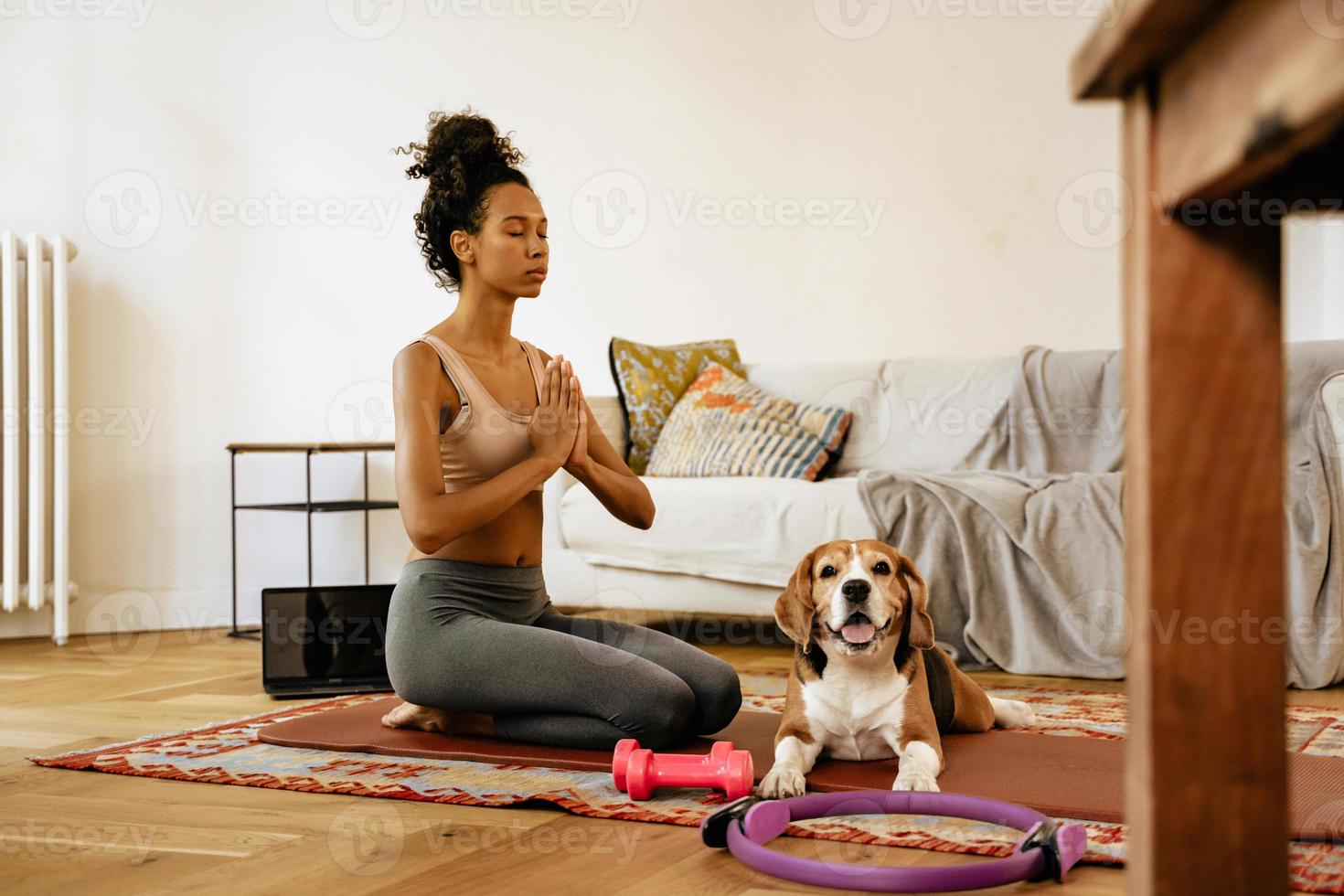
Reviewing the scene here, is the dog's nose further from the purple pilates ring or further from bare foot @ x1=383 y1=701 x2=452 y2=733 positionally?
bare foot @ x1=383 y1=701 x2=452 y2=733

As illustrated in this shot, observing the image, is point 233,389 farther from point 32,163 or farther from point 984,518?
point 984,518

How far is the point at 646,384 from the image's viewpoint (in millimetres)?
3689

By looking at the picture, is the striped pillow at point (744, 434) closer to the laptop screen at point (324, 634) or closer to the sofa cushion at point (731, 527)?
the sofa cushion at point (731, 527)

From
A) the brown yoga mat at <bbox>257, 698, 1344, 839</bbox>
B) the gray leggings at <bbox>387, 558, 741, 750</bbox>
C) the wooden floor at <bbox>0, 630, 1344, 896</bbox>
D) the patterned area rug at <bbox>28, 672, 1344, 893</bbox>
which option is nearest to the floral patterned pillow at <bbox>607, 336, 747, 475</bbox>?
the patterned area rug at <bbox>28, 672, 1344, 893</bbox>

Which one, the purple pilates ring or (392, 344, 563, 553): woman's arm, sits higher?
(392, 344, 563, 553): woman's arm

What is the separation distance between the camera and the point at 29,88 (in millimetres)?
3725

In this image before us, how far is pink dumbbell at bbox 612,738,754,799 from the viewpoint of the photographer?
159 centimetres

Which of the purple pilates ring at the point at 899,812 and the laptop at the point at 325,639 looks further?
the laptop at the point at 325,639

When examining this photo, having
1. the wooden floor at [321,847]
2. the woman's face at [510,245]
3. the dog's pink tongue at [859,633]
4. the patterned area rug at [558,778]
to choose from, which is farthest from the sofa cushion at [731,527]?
the wooden floor at [321,847]

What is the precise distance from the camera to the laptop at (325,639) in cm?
261

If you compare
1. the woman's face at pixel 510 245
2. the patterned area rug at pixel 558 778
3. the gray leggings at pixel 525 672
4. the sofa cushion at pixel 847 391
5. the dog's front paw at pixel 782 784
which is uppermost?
the woman's face at pixel 510 245

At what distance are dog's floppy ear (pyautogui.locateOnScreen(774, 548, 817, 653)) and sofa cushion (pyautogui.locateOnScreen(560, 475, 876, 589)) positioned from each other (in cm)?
111

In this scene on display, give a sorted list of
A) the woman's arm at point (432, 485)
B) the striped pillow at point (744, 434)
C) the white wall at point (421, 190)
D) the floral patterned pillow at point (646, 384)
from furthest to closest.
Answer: the white wall at point (421, 190)
the floral patterned pillow at point (646, 384)
the striped pillow at point (744, 434)
the woman's arm at point (432, 485)

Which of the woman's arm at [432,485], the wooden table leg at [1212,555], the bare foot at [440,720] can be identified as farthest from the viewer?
the bare foot at [440,720]
